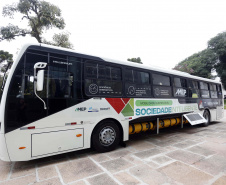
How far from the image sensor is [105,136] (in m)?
4.00

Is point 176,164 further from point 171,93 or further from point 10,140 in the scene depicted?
point 10,140

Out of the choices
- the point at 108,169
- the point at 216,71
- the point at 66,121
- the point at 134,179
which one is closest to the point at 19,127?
the point at 66,121

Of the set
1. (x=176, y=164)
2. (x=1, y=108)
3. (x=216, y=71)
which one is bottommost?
Answer: (x=176, y=164)

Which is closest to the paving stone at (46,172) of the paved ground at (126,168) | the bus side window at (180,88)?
the paved ground at (126,168)

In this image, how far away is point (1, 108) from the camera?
9.27 ft

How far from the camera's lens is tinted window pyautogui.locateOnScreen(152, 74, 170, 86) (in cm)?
532

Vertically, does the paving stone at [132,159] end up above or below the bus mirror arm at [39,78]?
below

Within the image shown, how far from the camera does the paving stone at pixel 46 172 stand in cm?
273

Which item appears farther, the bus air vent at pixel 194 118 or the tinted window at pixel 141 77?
the bus air vent at pixel 194 118

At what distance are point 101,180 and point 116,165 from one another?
66 centimetres

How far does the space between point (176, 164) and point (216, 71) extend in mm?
33435

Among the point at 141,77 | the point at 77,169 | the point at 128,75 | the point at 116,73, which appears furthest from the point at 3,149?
the point at 141,77

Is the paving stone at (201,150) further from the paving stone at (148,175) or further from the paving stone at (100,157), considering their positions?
the paving stone at (100,157)

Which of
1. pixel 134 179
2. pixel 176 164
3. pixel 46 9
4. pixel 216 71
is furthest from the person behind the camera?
pixel 216 71
